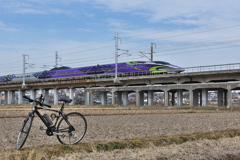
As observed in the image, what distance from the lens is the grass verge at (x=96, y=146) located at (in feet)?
19.5

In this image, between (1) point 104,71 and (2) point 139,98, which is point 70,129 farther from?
(1) point 104,71

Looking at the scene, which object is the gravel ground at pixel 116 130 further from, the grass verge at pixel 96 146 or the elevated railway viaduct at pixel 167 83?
the elevated railway viaduct at pixel 167 83

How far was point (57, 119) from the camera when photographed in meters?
7.79

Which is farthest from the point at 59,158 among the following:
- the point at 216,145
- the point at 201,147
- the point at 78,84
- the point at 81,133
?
the point at 78,84

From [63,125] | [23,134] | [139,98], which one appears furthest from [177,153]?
[139,98]

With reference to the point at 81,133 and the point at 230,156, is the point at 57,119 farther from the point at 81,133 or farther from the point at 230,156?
the point at 230,156

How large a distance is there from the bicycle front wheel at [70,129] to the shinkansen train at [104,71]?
50.6 m

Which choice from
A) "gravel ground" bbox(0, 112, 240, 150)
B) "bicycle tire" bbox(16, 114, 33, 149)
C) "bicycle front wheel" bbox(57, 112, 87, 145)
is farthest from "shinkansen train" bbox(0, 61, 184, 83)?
"bicycle tire" bbox(16, 114, 33, 149)

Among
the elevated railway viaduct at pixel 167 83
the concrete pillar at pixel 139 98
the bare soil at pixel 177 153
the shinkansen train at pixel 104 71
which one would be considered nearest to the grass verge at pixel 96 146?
the bare soil at pixel 177 153

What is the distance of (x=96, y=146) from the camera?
705 cm

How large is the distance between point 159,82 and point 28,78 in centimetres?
4517

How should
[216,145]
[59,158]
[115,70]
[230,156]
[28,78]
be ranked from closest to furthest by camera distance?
[59,158] → [230,156] → [216,145] → [115,70] → [28,78]

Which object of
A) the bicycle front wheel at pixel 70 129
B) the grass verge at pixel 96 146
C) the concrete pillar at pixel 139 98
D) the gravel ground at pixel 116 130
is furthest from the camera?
the concrete pillar at pixel 139 98

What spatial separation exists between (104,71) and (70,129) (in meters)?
60.9
